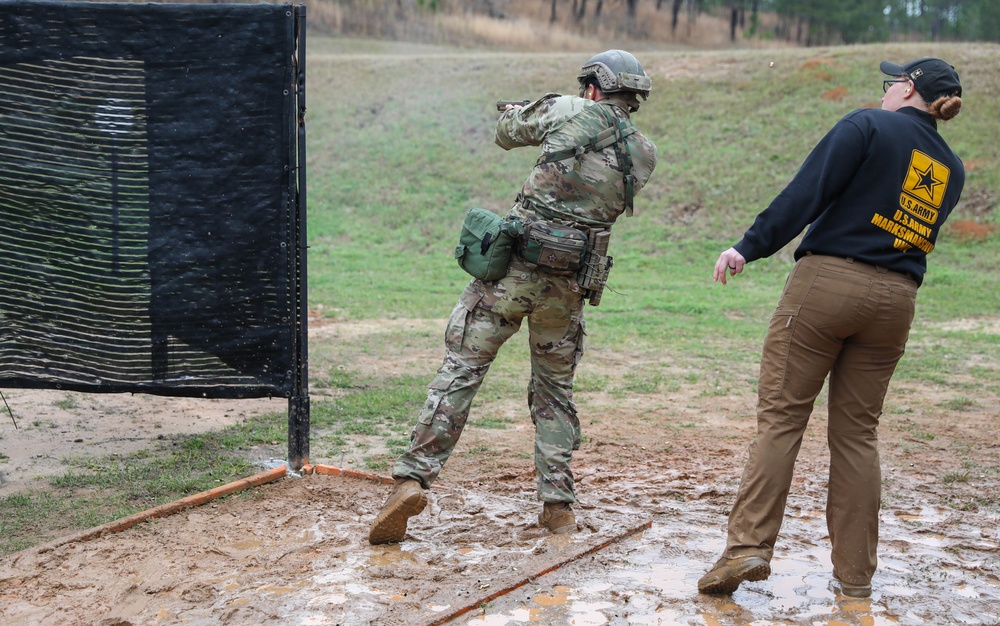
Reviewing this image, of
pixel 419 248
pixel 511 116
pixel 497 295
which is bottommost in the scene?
pixel 419 248

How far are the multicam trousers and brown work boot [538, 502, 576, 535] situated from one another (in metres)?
0.04

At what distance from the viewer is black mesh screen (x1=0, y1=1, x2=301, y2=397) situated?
15.5 feet

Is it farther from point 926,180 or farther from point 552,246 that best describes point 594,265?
point 926,180

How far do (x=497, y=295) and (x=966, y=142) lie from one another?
18.3 meters

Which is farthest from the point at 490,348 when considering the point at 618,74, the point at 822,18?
the point at 822,18

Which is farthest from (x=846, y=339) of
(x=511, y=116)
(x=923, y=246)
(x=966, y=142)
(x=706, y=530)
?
(x=966, y=142)

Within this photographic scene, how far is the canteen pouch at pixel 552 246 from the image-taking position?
4.20m

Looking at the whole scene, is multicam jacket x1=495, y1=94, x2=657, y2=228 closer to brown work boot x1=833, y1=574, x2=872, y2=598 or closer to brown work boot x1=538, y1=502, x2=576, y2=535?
brown work boot x1=538, y1=502, x2=576, y2=535

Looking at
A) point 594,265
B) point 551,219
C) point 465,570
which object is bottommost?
point 465,570

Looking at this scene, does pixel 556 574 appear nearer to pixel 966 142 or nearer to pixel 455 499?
pixel 455 499

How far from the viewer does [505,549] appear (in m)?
4.18

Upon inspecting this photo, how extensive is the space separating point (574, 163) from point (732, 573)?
5.93 ft

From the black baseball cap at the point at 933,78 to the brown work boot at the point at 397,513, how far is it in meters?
2.48

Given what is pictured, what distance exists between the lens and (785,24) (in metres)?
47.8
